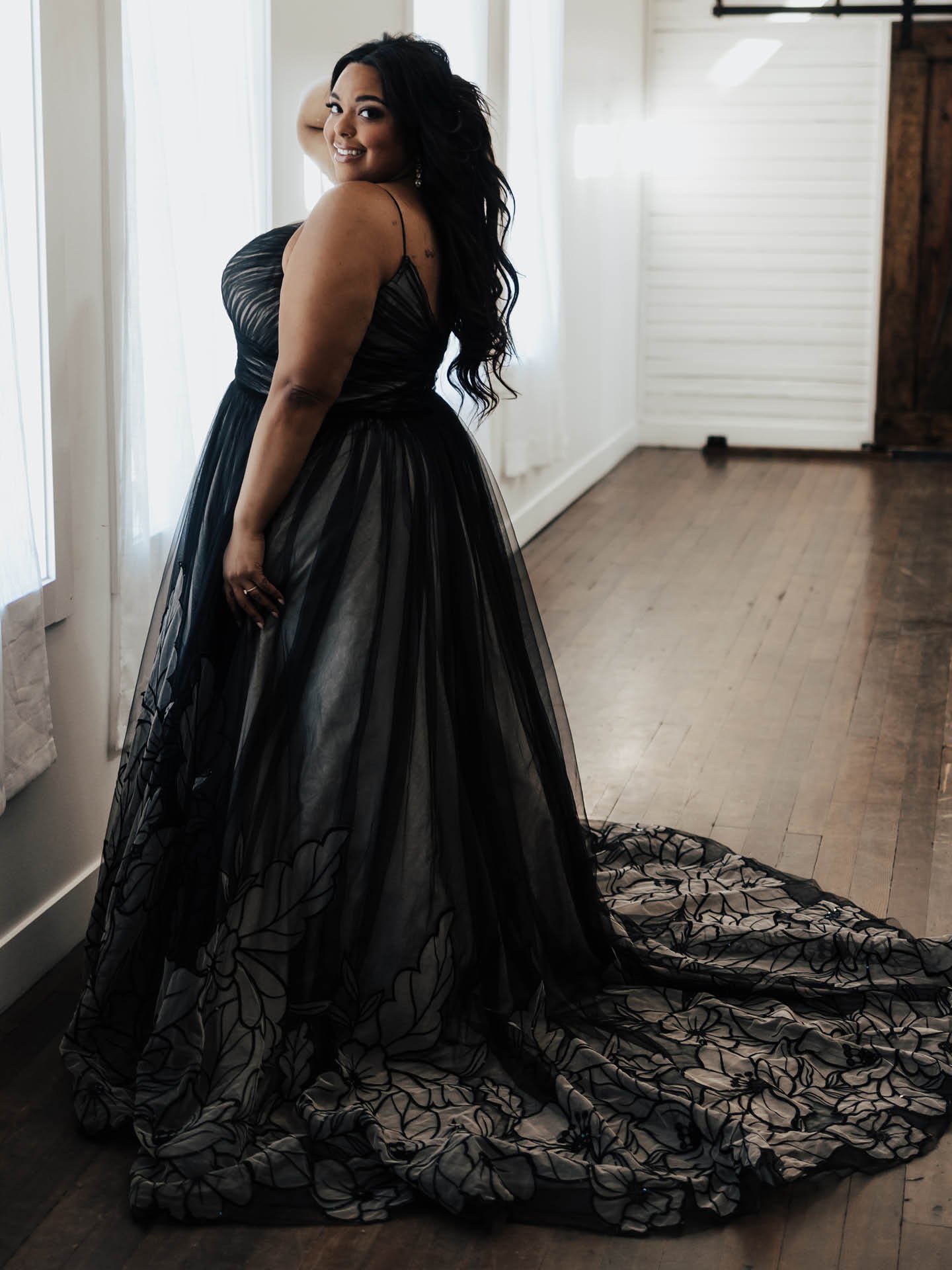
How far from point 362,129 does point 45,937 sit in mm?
1425

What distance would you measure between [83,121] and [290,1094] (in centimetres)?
155

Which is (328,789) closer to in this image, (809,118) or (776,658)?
(776,658)

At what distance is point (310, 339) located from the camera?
1931 mm

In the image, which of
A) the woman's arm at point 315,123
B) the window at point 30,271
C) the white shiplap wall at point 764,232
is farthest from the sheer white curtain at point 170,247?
the white shiplap wall at point 764,232

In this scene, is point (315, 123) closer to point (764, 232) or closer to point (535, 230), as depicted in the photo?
point (535, 230)

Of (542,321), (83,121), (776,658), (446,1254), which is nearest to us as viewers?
(446,1254)

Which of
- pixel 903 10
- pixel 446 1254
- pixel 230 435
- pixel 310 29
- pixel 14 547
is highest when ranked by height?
pixel 903 10

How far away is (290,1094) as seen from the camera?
2.03m

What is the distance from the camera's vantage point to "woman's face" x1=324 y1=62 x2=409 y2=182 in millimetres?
1985

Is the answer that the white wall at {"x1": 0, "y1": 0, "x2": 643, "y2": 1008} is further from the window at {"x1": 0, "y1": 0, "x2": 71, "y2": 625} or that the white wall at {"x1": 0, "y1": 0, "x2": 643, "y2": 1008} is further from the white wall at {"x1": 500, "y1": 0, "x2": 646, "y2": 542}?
the white wall at {"x1": 500, "y1": 0, "x2": 646, "y2": 542}

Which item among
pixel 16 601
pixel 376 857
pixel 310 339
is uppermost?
pixel 310 339

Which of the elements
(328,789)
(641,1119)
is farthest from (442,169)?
(641,1119)

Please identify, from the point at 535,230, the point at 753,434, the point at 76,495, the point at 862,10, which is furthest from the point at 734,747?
the point at 862,10

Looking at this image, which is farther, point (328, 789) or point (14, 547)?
point (14, 547)
